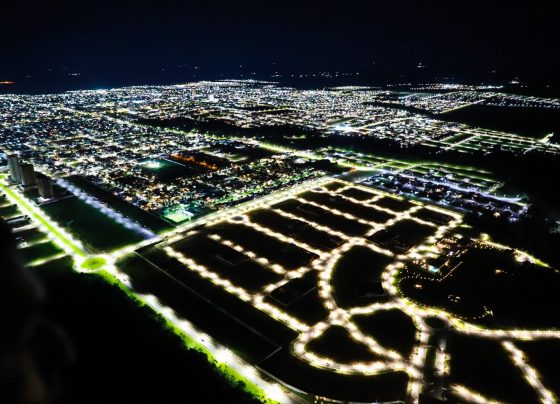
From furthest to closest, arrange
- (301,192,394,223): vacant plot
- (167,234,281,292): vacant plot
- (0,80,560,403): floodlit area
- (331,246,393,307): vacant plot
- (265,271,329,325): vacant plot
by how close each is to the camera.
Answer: (301,192,394,223): vacant plot
(167,234,281,292): vacant plot
(331,246,393,307): vacant plot
(265,271,329,325): vacant plot
(0,80,560,403): floodlit area

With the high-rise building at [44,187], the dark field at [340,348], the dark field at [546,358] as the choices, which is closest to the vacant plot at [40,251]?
the high-rise building at [44,187]

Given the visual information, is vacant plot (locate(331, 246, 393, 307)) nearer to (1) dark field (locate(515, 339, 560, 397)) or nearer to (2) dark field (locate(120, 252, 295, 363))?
(2) dark field (locate(120, 252, 295, 363))

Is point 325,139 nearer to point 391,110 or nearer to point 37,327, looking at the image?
point 391,110

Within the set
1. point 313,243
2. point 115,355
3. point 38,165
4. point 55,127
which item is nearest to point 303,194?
point 313,243

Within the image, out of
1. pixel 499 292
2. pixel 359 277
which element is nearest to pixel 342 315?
pixel 359 277

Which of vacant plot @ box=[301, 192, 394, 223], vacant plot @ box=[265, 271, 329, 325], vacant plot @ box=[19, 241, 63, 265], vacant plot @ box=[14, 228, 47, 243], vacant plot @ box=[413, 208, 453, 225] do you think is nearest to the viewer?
vacant plot @ box=[265, 271, 329, 325]

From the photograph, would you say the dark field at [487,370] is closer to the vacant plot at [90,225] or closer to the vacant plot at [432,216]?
the vacant plot at [432,216]

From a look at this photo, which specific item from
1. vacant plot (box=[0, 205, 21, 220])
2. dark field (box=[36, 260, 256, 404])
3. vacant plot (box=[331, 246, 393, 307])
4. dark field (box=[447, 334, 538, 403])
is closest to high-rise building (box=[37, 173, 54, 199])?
vacant plot (box=[0, 205, 21, 220])

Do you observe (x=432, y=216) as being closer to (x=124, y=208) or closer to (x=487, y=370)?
(x=487, y=370)
